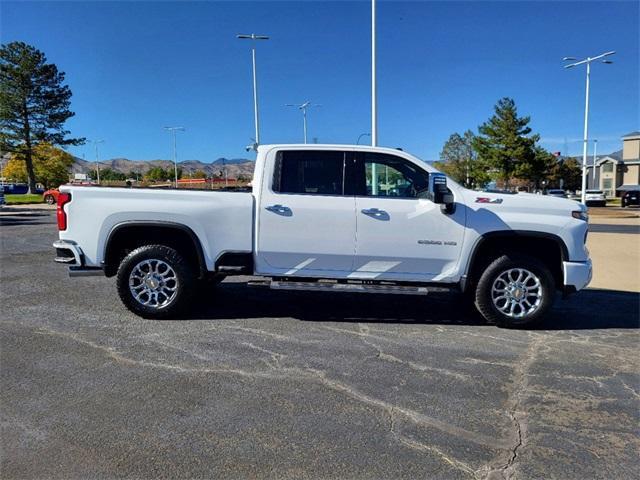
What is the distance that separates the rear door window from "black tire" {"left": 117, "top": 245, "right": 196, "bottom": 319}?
1435 millimetres

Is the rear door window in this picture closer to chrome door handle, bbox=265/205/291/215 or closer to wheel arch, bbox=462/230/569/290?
chrome door handle, bbox=265/205/291/215

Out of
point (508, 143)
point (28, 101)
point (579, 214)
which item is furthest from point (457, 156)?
point (579, 214)

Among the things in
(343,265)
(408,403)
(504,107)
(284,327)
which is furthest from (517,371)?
(504,107)

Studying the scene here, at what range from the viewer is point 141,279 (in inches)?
221

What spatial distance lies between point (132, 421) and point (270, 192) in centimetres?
296

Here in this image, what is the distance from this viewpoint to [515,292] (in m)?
5.50

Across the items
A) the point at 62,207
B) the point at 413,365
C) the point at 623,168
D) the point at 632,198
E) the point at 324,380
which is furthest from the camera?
the point at 623,168

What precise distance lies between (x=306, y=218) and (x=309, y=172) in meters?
0.59

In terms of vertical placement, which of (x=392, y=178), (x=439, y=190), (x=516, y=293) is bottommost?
(x=516, y=293)

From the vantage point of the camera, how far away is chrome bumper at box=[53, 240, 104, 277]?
5617 mm

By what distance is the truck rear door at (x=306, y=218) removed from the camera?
548 cm

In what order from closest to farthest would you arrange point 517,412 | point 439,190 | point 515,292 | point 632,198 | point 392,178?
1. point 517,412
2. point 439,190
3. point 515,292
4. point 392,178
5. point 632,198

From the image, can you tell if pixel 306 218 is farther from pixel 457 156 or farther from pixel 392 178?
pixel 457 156

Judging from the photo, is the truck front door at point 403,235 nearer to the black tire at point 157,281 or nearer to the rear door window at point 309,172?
the rear door window at point 309,172
